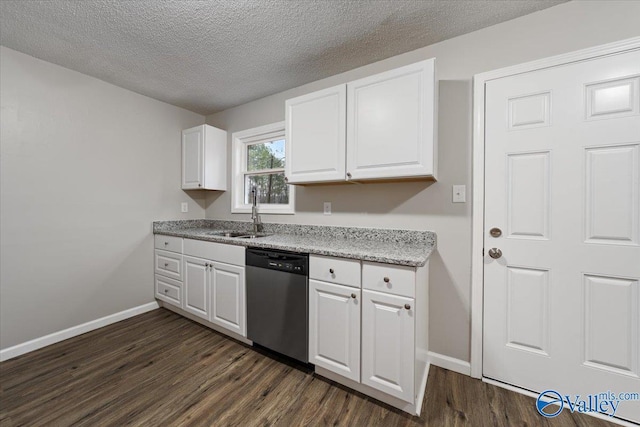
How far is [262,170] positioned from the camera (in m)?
2.92

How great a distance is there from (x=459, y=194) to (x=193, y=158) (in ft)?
9.40

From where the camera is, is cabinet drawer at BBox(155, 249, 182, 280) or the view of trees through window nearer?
cabinet drawer at BBox(155, 249, 182, 280)

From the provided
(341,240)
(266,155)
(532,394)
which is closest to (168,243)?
(266,155)

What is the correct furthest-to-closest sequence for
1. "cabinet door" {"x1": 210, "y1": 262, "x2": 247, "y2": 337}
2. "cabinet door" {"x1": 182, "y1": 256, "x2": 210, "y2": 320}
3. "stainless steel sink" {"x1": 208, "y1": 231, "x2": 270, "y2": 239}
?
"stainless steel sink" {"x1": 208, "y1": 231, "x2": 270, "y2": 239} < "cabinet door" {"x1": 182, "y1": 256, "x2": 210, "y2": 320} < "cabinet door" {"x1": 210, "y1": 262, "x2": 247, "y2": 337}

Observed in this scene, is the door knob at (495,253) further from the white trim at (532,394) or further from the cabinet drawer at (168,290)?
the cabinet drawer at (168,290)

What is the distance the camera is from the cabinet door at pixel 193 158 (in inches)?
116

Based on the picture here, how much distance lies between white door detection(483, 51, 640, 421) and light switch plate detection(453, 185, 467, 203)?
0.46 feet

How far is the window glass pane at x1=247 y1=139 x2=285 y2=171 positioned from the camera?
2842 millimetres

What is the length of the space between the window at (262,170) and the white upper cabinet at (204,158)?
0.17 metres

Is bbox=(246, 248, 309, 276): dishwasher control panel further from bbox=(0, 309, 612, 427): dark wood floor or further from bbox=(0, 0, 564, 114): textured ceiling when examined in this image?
bbox=(0, 0, 564, 114): textured ceiling

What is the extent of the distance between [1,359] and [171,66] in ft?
8.73

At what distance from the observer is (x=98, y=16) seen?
161cm

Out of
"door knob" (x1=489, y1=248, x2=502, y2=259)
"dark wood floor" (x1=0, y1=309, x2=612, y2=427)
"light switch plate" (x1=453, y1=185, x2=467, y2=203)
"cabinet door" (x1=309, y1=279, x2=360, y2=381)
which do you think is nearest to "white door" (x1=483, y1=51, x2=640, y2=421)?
"door knob" (x1=489, y1=248, x2=502, y2=259)

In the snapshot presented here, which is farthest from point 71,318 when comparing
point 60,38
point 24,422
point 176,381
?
point 60,38
